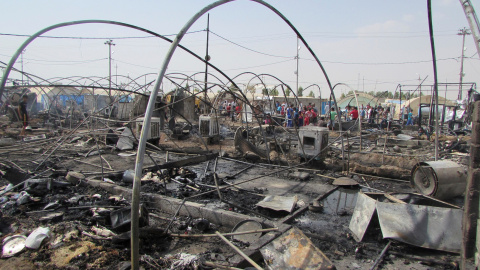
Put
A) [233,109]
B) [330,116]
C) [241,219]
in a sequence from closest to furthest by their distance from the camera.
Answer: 1. [241,219]
2. [330,116]
3. [233,109]

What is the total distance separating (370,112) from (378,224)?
21437mm

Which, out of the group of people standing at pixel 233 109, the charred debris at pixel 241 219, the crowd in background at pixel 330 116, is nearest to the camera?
the charred debris at pixel 241 219

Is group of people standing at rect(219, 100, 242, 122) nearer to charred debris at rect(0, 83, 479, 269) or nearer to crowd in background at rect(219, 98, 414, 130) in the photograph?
crowd in background at rect(219, 98, 414, 130)

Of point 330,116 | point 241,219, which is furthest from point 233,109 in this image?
point 241,219

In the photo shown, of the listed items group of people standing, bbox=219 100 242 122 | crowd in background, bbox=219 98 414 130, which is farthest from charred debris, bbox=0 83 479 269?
group of people standing, bbox=219 100 242 122

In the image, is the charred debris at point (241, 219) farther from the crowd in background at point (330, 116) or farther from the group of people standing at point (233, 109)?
the group of people standing at point (233, 109)

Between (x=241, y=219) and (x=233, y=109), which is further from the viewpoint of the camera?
(x=233, y=109)

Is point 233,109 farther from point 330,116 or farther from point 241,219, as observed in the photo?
point 241,219

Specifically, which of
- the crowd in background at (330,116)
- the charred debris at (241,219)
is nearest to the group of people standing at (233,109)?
the crowd in background at (330,116)

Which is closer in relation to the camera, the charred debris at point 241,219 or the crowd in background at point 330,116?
the charred debris at point 241,219

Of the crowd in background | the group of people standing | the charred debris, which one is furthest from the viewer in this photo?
the group of people standing

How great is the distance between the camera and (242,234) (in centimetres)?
463

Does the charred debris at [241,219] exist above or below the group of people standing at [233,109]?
below

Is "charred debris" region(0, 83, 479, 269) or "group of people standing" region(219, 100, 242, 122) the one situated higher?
"group of people standing" region(219, 100, 242, 122)
